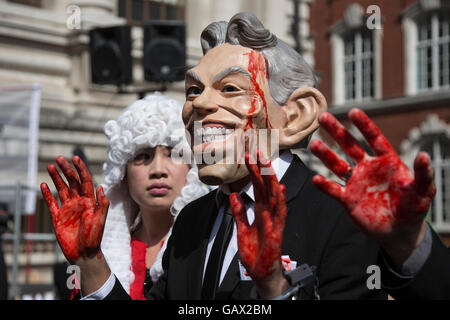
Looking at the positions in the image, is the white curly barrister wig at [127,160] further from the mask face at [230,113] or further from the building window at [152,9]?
the building window at [152,9]

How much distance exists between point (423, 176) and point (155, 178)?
186 cm

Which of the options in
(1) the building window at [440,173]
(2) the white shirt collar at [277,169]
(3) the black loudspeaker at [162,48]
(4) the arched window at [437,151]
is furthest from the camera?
(1) the building window at [440,173]

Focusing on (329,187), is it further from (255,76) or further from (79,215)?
(79,215)

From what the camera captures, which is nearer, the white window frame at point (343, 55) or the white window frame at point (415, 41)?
the white window frame at point (415, 41)

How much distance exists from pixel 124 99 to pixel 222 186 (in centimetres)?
746

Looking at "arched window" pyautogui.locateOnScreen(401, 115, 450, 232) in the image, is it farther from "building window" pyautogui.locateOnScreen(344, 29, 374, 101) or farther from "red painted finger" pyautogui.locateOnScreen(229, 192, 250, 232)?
"red painted finger" pyautogui.locateOnScreen(229, 192, 250, 232)

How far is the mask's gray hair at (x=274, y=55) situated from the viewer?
2055 millimetres

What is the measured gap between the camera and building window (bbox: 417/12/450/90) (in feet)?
57.6

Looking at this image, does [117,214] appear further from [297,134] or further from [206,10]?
[206,10]

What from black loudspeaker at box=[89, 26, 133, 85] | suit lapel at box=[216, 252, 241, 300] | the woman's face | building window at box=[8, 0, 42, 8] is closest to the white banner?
black loudspeaker at box=[89, 26, 133, 85]

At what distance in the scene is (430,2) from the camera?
57.6 feet

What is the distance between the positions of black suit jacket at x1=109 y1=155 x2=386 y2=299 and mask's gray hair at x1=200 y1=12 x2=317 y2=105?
21cm

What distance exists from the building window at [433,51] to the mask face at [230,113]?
53.6 ft

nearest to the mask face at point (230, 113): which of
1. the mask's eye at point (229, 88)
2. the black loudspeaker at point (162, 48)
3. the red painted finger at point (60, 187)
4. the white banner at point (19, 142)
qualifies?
the mask's eye at point (229, 88)
